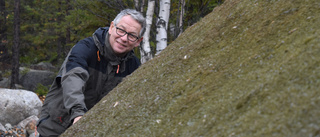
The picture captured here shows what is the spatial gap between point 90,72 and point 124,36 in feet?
2.04

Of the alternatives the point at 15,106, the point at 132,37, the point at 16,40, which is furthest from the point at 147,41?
the point at 16,40

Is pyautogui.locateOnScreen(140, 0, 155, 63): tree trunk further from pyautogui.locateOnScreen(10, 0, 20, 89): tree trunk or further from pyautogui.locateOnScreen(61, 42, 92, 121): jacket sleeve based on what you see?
pyautogui.locateOnScreen(10, 0, 20, 89): tree trunk

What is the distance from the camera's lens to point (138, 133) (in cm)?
184

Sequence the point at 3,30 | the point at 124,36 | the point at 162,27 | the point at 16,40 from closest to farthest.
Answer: the point at 124,36
the point at 162,27
the point at 16,40
the point at 3,30

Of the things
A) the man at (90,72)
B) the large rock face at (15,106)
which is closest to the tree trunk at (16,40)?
the large rock face at (15,106)

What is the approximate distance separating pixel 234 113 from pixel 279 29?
0.73 metres

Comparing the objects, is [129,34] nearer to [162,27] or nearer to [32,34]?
[162,27]

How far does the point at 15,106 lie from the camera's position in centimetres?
1083

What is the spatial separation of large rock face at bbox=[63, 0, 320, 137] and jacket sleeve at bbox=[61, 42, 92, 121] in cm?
26

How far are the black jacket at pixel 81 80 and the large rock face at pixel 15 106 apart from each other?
849cm

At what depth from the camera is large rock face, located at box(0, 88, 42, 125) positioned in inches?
417

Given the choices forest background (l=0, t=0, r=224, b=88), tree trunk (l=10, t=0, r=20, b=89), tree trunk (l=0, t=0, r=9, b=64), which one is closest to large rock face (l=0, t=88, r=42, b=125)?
forest background (l=0, t=0, r=224, b=88)

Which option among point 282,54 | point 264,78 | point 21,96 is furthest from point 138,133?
point 21,96

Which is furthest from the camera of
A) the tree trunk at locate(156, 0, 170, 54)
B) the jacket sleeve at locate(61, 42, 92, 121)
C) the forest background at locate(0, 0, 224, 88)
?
the forest background at locate(0, 0, 224, 88)
